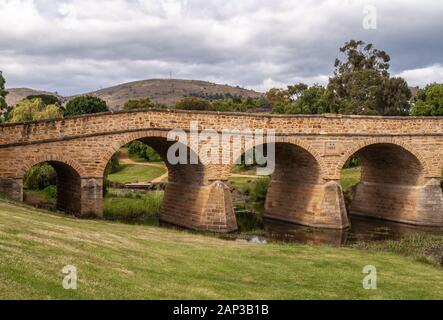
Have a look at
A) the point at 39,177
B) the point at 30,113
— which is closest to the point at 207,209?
the point at 39,177

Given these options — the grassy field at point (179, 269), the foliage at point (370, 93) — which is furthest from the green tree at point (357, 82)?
the grassy field at point (179, 269)

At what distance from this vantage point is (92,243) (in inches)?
566

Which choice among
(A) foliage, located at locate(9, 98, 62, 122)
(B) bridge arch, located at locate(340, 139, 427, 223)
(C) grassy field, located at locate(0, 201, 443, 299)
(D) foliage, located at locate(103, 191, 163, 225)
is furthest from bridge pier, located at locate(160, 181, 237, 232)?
(A) foliage, located at locate(9, 98, 62, 122)

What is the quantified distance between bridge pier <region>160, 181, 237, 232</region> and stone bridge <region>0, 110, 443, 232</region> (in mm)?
52

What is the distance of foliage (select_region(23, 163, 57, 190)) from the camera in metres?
36.8

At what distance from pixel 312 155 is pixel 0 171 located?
16.0 metres

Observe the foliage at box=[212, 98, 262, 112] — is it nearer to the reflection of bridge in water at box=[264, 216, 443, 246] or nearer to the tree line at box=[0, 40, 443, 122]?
the tree line at box=[0, 40, 443, 122]

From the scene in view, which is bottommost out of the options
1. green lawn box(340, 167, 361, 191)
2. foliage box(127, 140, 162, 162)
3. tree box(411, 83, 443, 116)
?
green lawn box(340, 167, 361, 191)

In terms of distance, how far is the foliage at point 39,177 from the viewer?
1448 inches

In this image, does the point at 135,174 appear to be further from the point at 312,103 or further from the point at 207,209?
the point at 207,209

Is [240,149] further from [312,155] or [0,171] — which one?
[0,171]

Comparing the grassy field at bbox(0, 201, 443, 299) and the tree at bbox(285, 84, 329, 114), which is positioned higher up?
the tree at bbox(285, 84, 329, 114)

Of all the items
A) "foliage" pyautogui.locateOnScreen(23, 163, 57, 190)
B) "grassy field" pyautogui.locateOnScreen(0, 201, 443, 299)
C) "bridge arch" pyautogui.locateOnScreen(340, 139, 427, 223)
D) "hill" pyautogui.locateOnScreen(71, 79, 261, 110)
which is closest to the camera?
"grassy field" pyautogui.locateOnScreen(0, 201, 443, 299)
